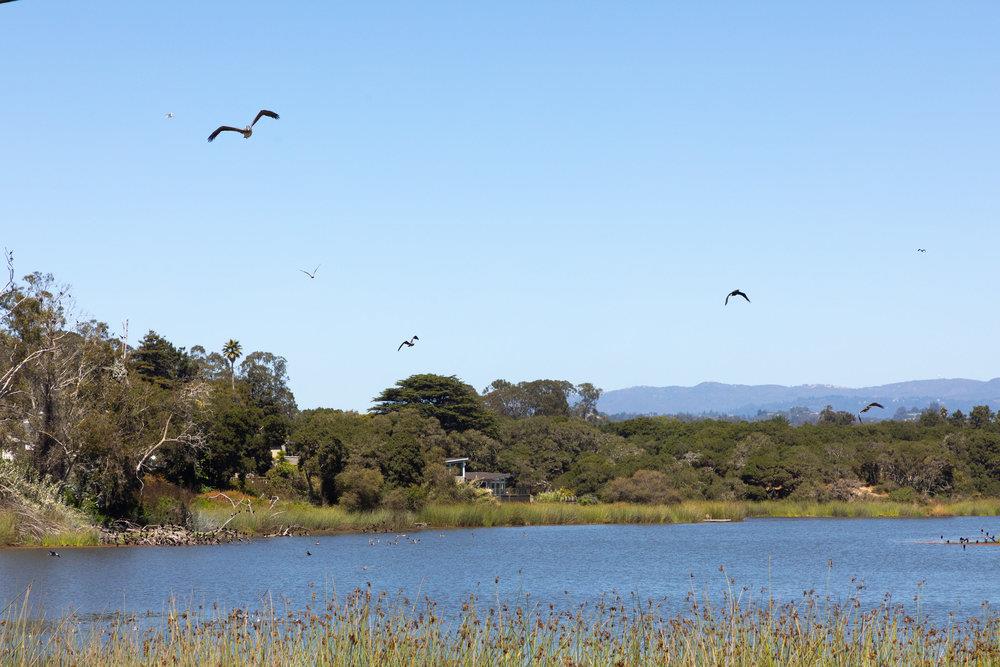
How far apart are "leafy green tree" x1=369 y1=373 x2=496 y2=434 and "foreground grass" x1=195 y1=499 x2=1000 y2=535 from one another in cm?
2068

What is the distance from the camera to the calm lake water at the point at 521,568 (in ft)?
92.2

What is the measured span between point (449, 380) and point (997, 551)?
4928 centimetres

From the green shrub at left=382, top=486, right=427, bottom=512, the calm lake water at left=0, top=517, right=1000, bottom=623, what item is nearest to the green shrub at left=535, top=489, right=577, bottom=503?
the green shrub at left=382, top=486, right=427, bottom=512

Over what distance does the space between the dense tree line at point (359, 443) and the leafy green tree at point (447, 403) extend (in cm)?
15

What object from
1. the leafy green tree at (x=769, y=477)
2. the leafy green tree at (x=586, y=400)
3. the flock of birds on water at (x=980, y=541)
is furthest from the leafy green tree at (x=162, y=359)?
the leafy green tree at (x=586, y=400)

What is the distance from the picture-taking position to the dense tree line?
46875 millimetres

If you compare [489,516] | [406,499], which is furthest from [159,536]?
[489,516]

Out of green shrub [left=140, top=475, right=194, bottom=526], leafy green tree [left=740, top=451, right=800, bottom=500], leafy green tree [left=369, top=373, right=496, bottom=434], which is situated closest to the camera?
green shrub [left=140, top=475, right=194, bottom=526]

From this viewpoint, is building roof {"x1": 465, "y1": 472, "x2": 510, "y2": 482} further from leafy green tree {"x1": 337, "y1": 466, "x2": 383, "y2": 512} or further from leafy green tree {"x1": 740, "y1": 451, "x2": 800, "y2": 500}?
leafy green tree {"x1": 337, "y1": 466, "x2": 383, "y2": 512}

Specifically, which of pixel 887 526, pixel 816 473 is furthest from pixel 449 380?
pixel 887 526

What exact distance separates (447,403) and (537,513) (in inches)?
997

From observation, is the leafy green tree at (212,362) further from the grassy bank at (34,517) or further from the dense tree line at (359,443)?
the grassy bank at (34,517)

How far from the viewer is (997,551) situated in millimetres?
43719

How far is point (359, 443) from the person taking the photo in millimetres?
59906
